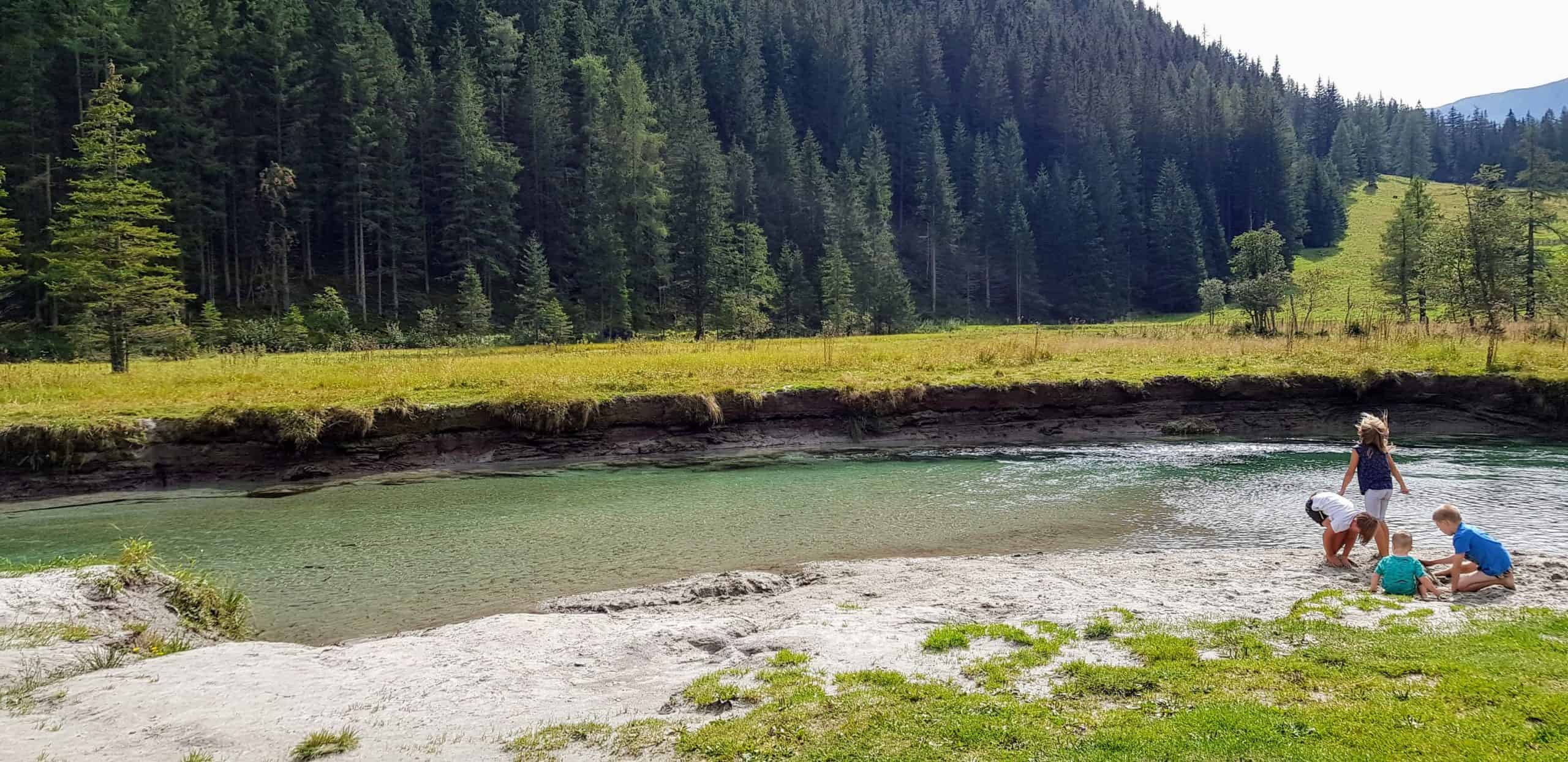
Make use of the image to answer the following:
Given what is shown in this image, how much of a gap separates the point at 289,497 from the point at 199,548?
3996 millimetres

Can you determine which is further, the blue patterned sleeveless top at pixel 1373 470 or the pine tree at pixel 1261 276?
the pine tree at pixel 1261 276

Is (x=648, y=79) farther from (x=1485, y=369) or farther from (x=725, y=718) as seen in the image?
(x=725, y=718)

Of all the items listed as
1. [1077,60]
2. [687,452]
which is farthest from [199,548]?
[1077,60]

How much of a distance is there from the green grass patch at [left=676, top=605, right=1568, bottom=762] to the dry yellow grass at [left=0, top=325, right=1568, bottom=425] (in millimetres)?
16295

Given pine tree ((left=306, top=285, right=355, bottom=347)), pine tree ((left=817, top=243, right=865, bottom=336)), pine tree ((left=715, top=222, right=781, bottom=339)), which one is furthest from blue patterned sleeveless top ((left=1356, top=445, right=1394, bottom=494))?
pine tree ((left=817, top=243, right=865, bottom=336))

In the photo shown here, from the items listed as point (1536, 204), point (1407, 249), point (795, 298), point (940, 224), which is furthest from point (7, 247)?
point (1536, 204)

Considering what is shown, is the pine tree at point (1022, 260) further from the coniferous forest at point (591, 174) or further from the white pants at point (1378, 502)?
the white pants at point (1378, 502)

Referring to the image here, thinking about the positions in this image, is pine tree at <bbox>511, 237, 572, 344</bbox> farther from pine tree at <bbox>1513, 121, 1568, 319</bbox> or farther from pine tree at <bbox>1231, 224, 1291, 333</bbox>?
pine tree at <bbox>1513, 121, 1568, 319</bbox>

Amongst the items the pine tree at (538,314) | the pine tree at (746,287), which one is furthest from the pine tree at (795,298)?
the pine tree at (538,314)

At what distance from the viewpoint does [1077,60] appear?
118m

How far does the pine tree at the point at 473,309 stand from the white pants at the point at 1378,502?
47.7 m

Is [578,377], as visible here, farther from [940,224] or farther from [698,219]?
[940,224]

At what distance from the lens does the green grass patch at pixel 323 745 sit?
5.55 metres

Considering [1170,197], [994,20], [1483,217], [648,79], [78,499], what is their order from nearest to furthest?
[78,499] < [1483,217] < [648,79] < [1170,197] < [994,20]
